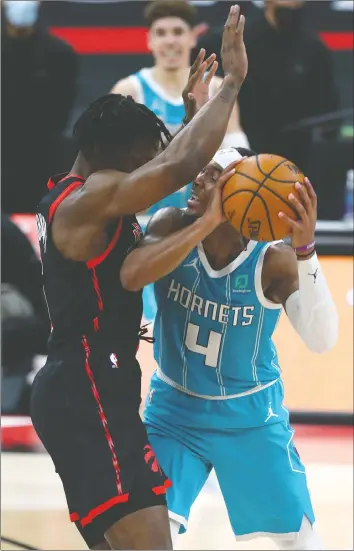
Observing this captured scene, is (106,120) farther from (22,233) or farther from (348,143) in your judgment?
(348,143)

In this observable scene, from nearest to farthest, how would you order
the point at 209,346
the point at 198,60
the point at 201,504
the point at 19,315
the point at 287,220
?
1. the point at 287,220
2. the point at 198,60
3. the point at 209,346
4. the point at 201,504
5. the point at 19,315

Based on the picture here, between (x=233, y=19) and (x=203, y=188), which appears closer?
(x=233, y=19)

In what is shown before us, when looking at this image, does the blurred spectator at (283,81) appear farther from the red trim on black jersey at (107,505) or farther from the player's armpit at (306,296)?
the red trim on black jersey at (107,505)

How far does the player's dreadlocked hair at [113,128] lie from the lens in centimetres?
304

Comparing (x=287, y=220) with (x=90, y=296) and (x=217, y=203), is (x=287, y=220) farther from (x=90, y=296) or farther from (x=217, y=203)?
(x=90, y=296)

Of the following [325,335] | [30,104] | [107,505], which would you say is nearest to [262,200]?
[325,335]

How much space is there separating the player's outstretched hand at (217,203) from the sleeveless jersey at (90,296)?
0.91 ft

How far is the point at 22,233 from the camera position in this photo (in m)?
6.38

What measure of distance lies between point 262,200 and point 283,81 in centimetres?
448

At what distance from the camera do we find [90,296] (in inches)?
120

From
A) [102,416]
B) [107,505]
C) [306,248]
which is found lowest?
[107,505]

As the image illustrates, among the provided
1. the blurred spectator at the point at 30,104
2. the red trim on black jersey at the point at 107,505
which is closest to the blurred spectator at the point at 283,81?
the blurred spectator at the point at 30,104

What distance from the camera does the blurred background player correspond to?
5.78 meters

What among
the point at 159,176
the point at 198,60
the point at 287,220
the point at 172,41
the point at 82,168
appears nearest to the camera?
the point at 159,176
